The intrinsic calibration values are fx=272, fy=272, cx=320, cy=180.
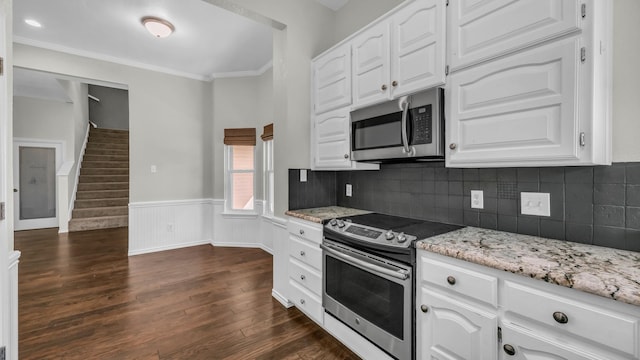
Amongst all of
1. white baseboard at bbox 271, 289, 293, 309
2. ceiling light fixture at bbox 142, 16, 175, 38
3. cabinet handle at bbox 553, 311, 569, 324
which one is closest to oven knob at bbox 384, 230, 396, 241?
cabinet handle at bbox 553, 311, 569, 324

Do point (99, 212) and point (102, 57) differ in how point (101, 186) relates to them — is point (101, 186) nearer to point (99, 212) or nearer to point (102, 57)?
point (99, 212)

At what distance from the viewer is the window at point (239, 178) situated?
459 cm

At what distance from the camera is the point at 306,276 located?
2.26m

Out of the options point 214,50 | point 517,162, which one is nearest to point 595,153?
point 517,162

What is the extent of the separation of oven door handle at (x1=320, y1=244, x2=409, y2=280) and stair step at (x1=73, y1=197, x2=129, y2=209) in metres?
6.66

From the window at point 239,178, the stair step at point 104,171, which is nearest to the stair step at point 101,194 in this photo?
the stair step at point 104,171

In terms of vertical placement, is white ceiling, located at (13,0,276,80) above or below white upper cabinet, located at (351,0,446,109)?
above

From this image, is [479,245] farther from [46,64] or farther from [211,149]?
[46,64]

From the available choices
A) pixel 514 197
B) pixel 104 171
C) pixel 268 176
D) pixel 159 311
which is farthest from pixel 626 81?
pixel 104 171

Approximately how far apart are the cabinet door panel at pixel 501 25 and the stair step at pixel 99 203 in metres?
7.61

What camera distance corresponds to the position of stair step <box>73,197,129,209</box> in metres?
6.29

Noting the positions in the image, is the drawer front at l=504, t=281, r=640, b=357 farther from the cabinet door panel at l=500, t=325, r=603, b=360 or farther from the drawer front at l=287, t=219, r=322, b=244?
the drawer front at l=287, t=219, r=322, b=244

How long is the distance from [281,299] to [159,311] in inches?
42.8

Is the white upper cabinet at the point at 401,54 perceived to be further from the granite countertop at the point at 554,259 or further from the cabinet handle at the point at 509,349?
the cabinet handle at the point at 509,349
